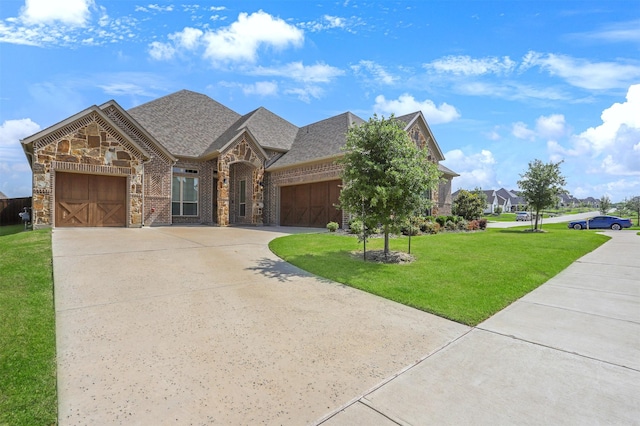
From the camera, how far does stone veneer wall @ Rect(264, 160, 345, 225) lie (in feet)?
58.5

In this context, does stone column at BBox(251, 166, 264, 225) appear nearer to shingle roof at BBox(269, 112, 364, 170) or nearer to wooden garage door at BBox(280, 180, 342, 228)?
shingle roof at BBox(269, 112, 364, 170)

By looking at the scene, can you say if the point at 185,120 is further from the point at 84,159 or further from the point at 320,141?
the point at 320,141

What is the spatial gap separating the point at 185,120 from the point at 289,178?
8645 millimetres

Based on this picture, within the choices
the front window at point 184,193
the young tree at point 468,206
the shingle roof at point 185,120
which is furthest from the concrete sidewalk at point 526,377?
the young tree at point 468,206

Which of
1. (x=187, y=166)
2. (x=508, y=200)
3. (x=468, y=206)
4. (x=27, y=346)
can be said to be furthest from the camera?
(x=508, y=200)

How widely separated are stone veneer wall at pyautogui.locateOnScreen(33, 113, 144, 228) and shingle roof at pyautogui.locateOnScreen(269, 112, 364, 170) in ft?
26.4

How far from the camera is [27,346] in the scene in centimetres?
368

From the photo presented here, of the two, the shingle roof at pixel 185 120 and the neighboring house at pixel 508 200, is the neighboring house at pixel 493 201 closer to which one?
the neighboring house at pixel 508 200

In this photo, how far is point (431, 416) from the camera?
2760 mm

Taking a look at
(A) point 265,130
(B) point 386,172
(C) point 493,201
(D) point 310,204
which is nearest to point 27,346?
(B) point 386,172

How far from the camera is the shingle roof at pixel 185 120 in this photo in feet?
66.8

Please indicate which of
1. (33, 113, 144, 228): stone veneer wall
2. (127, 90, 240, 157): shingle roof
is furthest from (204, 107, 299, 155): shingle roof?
(33, 113, 144, 228): stone veneer wall

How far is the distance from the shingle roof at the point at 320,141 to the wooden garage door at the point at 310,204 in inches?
63.7

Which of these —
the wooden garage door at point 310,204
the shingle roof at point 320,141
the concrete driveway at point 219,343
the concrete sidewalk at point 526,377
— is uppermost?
the shingle roof at point 320,141
